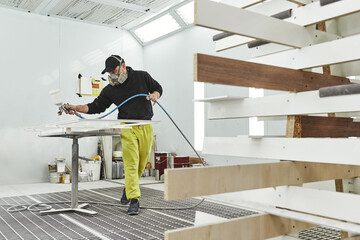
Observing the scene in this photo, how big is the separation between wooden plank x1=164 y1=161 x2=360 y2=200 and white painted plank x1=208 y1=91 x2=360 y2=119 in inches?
8.8

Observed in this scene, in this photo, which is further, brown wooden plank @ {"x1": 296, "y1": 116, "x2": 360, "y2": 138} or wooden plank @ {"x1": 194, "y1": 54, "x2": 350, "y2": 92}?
brown wooden plank @ {"x1": 296, "y1": 116, "x2": 360, "y2": 138}

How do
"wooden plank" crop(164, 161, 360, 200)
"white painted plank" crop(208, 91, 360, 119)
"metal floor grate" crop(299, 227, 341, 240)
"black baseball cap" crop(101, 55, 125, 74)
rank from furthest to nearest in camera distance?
"black baseball cap" crop(101, 55, 125, 74), "metal floor grate" crop(299, 227, 341, 240), "white painted plank" crop(208, 91, 360, 119), "wooden plank" crop(164, 161, 360, 200)

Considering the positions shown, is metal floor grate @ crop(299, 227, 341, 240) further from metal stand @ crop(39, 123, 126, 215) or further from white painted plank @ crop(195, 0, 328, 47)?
metal stand @ crop(39, 123, 126, 215)

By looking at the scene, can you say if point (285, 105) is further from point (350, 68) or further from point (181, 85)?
point (181, 85)

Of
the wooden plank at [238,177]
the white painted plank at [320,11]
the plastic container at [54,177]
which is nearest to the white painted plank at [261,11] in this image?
the white painted plank at [320,11]

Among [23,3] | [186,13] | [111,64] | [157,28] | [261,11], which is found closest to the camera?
[261,11]

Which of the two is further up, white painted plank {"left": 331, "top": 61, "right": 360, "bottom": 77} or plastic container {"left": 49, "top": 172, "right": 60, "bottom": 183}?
white painted plank {"left": 331, "top": 61, "right": 360, "bottom": 77}

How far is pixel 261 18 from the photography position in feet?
4.62

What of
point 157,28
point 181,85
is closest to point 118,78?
point 181,85

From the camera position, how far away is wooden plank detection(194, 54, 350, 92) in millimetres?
1265

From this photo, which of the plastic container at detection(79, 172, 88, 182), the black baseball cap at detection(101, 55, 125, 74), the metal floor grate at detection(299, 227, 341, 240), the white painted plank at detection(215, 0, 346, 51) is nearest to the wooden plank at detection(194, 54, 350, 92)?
the white painted plank at detection(215, 0, 346, 51)

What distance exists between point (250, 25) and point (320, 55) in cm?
32

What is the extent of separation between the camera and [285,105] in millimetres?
1517

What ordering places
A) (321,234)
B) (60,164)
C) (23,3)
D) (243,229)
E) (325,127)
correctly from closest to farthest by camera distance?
1. (243,229)
2. (325,127)
3. (321,234)
4. (23,3)
5. (60,164)
